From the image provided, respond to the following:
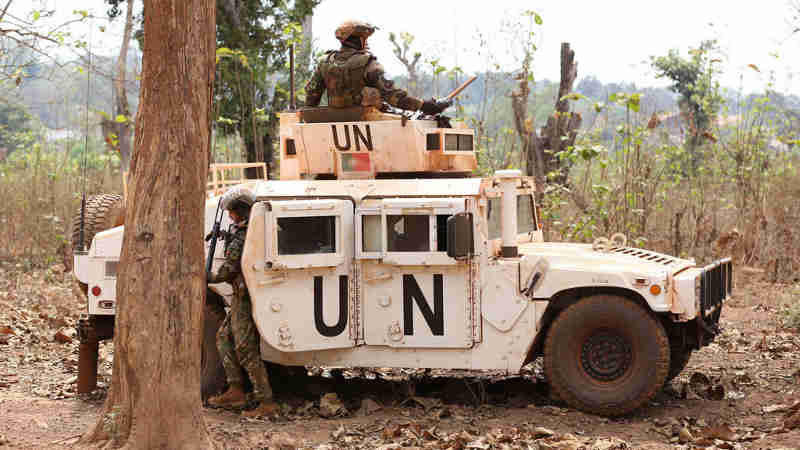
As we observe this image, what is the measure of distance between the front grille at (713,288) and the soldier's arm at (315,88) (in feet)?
10.5

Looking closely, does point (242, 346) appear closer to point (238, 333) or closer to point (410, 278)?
point (238, 333)

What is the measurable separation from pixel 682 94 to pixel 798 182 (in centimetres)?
960

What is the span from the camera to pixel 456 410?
6.85 m

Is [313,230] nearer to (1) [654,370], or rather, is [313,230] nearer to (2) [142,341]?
(2) [142,341]

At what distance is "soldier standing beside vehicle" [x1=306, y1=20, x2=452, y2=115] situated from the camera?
24.1 feet

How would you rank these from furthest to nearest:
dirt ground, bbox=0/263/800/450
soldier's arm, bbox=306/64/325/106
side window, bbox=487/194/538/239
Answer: soldier's arm, bbox=306/64/325/106 < side window, bbox=487/194/538/239 < dirt ground, bbox=0/263/800/450

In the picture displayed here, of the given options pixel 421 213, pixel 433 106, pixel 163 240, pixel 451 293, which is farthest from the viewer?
pixel 433 106

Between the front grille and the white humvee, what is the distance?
0.04m

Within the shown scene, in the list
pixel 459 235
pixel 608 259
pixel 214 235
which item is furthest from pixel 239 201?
pixel 608 259

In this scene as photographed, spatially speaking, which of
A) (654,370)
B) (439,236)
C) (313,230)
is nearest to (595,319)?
(654,370)

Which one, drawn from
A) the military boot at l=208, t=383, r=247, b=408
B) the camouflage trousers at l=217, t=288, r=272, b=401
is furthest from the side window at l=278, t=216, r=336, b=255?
the military boot at l=208, t=383, r=247, b=408

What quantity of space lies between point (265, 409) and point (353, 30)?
9.55ft

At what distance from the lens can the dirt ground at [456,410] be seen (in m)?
6.04

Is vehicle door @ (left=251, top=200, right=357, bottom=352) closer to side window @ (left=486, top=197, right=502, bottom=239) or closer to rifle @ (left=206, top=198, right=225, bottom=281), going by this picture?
rifle @ (left=206, top=198, right=225, bottom=281)
